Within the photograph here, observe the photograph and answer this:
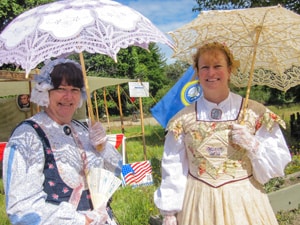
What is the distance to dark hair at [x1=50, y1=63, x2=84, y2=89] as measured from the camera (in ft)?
5.60

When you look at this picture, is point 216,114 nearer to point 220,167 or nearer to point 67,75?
point 220,167

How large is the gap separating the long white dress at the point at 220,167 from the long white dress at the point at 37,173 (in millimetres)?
531

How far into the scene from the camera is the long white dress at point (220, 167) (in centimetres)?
185

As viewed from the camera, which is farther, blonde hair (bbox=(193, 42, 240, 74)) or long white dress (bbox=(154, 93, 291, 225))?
blonde hair (bbox=(193, 42, 240, 74))

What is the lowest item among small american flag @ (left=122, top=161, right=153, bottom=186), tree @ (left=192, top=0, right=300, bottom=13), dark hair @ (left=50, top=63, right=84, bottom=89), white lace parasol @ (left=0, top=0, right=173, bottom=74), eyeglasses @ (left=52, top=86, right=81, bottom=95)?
small american flag @ (left=122, top=161, right=153, bottom=186)

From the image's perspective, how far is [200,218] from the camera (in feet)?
6.15

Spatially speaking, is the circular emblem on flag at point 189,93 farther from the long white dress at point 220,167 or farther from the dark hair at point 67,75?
the dark hair at point 67,75

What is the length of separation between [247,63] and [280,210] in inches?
85.7

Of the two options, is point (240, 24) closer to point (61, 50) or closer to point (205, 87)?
point (205, 87)

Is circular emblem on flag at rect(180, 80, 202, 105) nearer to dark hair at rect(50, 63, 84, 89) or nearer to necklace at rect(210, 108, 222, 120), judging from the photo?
necklace at rect(210, 108, 222, 120)

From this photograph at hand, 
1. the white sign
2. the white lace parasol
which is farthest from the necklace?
the white sign

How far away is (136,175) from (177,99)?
5.93ft

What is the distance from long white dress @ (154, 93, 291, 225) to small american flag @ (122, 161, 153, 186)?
3.32m

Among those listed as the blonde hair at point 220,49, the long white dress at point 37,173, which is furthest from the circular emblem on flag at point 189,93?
the long white dress at point 37,173
